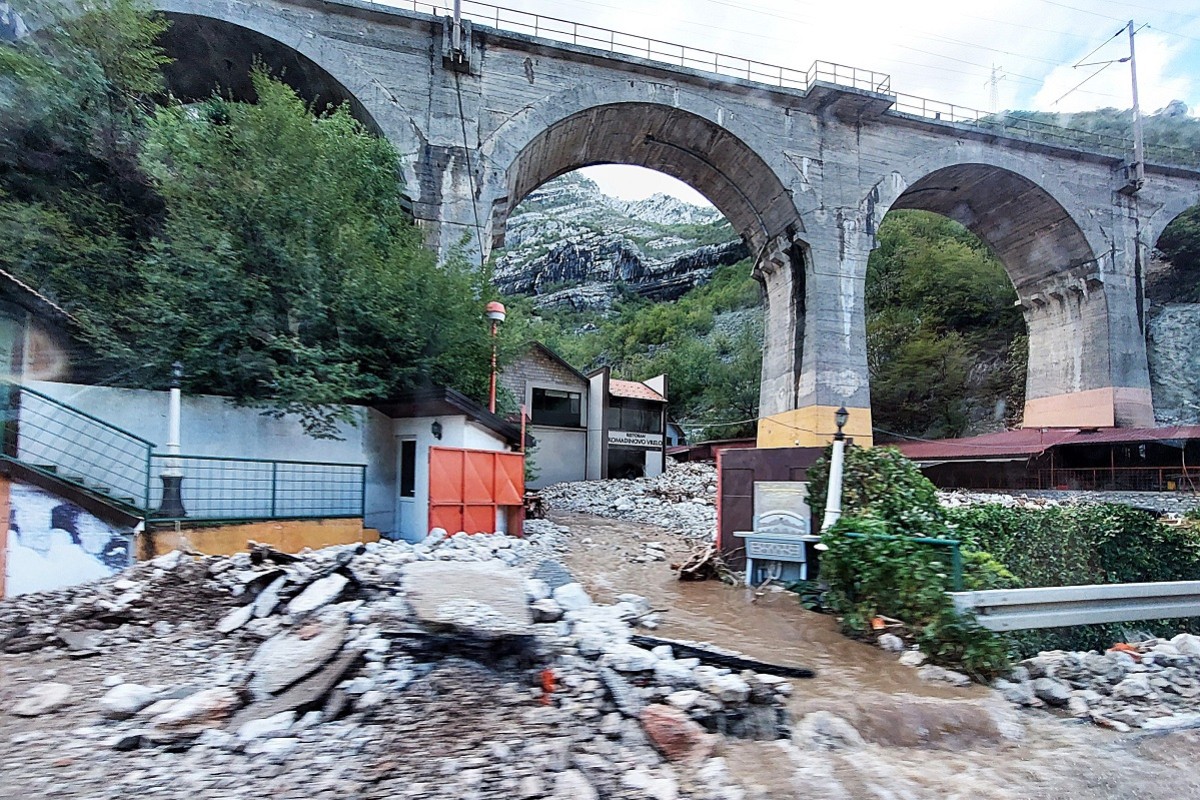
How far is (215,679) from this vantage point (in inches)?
159

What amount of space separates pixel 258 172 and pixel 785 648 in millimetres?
9962

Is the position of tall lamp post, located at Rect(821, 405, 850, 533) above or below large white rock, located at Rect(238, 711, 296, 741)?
above

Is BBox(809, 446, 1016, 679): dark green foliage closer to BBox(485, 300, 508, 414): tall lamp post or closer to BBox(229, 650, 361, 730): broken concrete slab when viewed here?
BBox(229, 650, 361, 730): broken concrete slab

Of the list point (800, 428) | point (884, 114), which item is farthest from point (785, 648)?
point (884, 114)

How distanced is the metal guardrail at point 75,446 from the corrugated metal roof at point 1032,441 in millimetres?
19269

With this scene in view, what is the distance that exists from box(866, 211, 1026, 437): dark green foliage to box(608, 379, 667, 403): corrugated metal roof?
39.9 feet

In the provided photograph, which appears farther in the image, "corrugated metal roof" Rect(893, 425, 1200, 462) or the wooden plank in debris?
"corrugated metal roof" Rect(893, 425, 1200, 462)

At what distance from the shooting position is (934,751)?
3416 millimetres

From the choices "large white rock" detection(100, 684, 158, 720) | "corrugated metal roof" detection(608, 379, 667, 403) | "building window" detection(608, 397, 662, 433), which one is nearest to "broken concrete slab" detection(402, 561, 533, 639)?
"large white rock" detection(100, 684, 158, 720)

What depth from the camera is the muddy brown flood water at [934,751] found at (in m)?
2.97

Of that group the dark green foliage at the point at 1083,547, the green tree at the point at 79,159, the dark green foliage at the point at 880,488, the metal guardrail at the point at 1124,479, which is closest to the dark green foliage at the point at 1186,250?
the metal guardrail at the point at 1124,479

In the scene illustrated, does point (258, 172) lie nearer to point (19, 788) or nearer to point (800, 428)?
point (19, 788)

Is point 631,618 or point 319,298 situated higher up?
point 319,298

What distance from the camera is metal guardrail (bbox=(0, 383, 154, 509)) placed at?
255 inches
